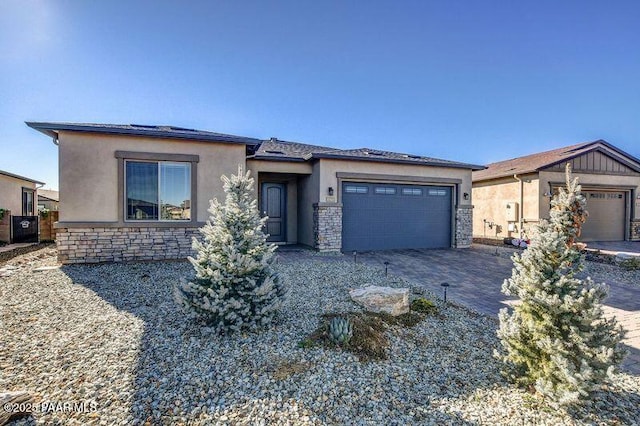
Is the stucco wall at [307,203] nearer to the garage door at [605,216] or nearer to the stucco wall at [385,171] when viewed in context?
the stucco wall at [385,171]

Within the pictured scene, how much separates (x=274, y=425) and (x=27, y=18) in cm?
949

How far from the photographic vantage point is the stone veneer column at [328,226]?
991 centimetres

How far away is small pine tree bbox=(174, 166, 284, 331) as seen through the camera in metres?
3.54

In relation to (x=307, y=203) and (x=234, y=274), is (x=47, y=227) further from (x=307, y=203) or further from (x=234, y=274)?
(x=234, y=274)

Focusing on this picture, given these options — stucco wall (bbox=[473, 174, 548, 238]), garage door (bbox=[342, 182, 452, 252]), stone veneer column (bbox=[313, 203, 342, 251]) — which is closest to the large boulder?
stone veneer column (bbox=[313, 203, 342, 251])

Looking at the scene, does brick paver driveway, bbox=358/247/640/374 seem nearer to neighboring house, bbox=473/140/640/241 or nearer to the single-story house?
neighboring house, bbox=473/140/640/241

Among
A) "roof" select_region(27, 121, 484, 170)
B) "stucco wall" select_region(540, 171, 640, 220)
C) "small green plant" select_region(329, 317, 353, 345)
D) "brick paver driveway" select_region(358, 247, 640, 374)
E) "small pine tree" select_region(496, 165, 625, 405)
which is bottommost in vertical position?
"brick paver driveway" select_region(358, 247, 640, 374)

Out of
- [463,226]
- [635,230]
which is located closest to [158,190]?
[463,226]

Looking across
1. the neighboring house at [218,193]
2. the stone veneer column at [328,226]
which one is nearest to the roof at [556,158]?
the neighboring house at [218,193]

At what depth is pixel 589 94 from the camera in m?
12.2

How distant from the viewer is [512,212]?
13.5 meters

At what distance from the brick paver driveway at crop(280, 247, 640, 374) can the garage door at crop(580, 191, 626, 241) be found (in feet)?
19.7

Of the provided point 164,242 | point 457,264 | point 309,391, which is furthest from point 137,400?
point 457,264

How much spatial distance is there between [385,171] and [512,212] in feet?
23.8
